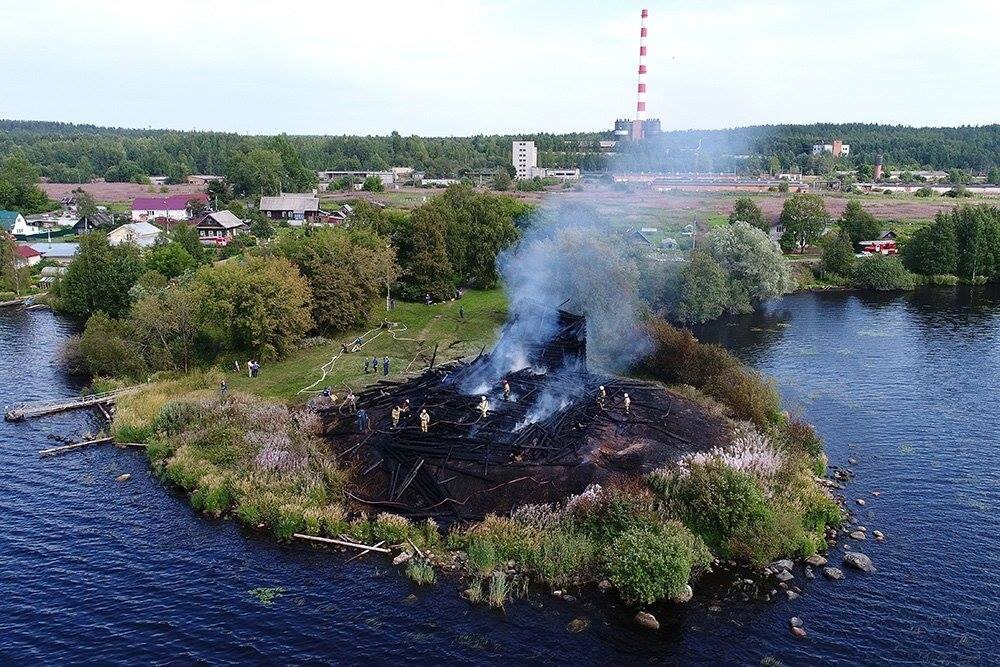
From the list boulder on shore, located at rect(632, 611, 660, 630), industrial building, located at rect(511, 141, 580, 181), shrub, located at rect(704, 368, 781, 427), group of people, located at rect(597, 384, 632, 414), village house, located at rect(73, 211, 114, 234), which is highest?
industrial building, located at rect(511, 141, 580, 181)

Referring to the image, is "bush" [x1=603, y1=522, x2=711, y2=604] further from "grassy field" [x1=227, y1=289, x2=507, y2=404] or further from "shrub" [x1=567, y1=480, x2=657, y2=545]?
"grassy field" [x1=227, y1=289, x2=507, y2=404]

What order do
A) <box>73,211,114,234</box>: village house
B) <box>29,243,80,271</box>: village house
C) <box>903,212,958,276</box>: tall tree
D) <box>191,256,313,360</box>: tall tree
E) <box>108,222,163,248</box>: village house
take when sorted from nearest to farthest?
<box>191,256,313,360</box>: tall tree < <box>29,243,80,271</box>: village house < <box>903,212,958,276</box>: tall tree < <box>108,222,163,248</box>: village house < <box>73,211,114,234</box>: village house

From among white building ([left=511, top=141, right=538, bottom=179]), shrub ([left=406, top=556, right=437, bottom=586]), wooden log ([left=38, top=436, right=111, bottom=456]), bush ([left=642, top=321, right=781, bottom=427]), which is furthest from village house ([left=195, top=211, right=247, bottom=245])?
shrub ([left=406, top=556, right=437, bottom=586])

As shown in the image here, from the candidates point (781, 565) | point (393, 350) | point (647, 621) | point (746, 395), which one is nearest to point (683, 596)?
point (647, 621)

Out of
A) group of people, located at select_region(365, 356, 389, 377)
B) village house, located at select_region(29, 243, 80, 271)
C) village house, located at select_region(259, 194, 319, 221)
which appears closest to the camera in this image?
group of people, located at select_region(365, 356, 389, 377)

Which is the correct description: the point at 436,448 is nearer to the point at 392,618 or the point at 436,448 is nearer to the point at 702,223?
the point at 392,618

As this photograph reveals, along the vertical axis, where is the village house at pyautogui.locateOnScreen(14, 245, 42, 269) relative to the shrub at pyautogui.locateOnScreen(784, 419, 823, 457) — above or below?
above

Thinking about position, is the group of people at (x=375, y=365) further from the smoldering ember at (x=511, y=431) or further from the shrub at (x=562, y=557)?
the shrub at (x=562, y=557)
